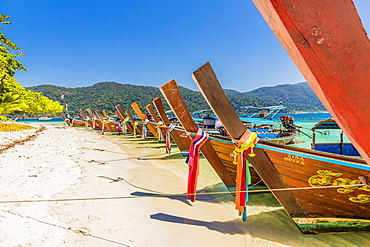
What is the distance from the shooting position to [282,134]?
1409 centimetres

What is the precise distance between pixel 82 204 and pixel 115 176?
2.58 meters

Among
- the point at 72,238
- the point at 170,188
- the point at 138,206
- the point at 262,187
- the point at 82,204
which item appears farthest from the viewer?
the point at 170,188

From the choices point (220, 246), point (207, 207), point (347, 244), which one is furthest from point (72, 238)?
point (347, 244)

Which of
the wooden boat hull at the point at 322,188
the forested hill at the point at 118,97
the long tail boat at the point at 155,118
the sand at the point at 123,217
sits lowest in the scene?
the sand at the point at 123,217

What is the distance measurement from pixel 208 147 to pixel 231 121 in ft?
5.88

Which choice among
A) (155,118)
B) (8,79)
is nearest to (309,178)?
(155,118)

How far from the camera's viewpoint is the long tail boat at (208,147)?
5.07m

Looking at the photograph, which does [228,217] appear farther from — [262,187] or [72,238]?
[72,238]

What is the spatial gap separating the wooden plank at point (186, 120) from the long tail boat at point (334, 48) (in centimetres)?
420

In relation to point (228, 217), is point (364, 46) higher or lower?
higher

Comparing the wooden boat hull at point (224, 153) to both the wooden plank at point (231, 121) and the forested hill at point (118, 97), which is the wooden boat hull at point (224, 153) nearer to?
the wooden plank at point (231, 121)

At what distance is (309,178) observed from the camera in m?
3.39

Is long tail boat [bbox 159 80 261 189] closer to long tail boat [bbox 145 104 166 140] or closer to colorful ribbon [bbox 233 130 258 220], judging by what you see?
colorful ribbon [bbox 233 130 258 220]

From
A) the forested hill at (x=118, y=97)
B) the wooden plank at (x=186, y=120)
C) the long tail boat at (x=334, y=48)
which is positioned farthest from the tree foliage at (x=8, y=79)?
the forested hill at (x=118, y=97)
